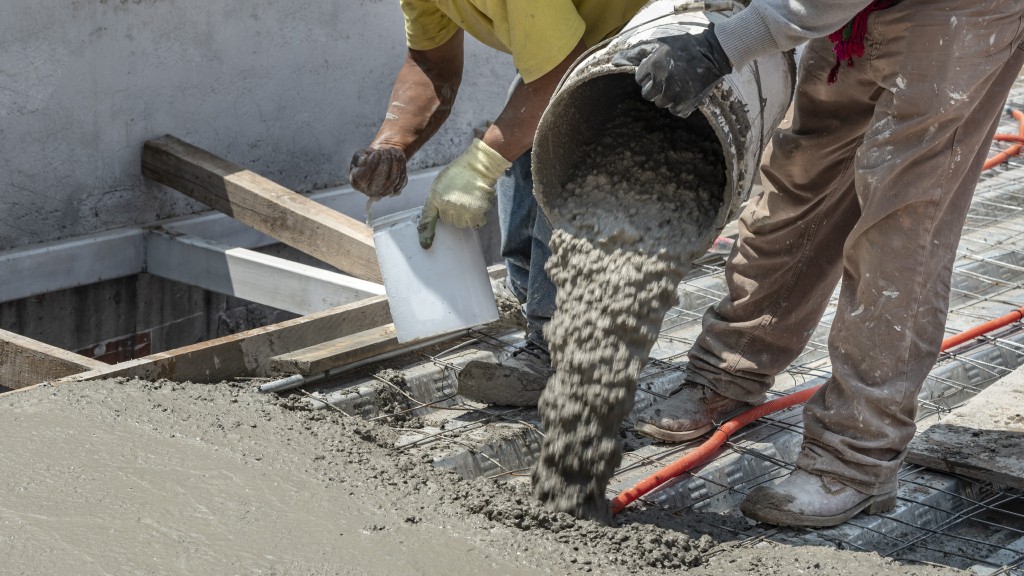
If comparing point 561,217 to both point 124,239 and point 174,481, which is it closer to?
point 174,481

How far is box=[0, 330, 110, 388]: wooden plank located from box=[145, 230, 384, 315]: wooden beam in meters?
0.84

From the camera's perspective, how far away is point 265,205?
3783 millimetres

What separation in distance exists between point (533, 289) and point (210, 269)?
4.17ft

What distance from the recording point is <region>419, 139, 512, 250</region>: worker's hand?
2959mm

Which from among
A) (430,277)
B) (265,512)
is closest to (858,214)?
(430,277)

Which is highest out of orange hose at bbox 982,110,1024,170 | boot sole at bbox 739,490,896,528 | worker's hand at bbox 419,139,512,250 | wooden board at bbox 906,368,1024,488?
orange hose at bbox 982,110,1024,170

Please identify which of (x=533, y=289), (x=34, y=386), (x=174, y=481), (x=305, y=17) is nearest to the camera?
(x=174, y=481)

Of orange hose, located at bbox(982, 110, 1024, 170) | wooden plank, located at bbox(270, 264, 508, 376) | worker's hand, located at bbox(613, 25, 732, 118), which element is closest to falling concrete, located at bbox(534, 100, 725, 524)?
worker's hand, located at bbox(613, 25, 732, 118)

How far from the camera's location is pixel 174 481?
8.05ft

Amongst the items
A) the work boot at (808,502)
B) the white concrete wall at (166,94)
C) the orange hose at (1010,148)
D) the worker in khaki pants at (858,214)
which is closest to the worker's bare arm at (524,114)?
the worker in khaki pants at (858,214)

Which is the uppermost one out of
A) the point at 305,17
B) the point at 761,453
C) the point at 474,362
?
the point at 305,17

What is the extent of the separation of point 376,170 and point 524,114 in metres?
0.50

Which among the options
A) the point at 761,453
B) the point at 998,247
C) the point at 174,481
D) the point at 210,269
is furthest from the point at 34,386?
the point at 998,247

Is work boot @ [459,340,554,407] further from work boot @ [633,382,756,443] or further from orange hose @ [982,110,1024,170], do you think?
orange hose @ [982,110,1024,170]
